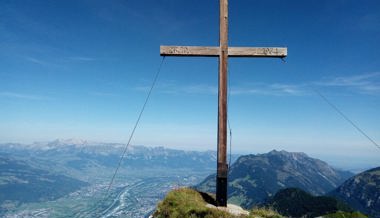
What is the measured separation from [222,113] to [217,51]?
2888 millimetres

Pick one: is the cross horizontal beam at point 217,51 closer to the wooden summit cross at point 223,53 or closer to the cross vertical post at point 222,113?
the wooden summit cross at point 223,53

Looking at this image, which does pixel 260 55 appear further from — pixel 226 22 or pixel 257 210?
pixel 257 210

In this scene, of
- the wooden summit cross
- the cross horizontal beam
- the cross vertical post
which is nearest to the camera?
the cross vertical post

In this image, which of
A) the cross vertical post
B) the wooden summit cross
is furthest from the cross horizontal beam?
the cross vertical post

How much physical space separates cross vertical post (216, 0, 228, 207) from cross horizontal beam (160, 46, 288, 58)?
15.8 inches

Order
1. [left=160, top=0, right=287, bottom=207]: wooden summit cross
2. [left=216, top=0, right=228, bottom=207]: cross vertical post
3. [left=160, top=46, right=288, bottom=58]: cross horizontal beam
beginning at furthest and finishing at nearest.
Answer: [left=160, top=46, right=288, bottom=58]: cross horizontal beam → [left=160, top=0, right=287, bottom=207]: wooden summit cross → [left=216, top=0, right=228, bottom=207]: cross vertical post

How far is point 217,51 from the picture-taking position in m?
14.2

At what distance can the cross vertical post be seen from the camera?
1299cm

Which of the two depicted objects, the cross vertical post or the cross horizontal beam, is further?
the cross horizontal beam

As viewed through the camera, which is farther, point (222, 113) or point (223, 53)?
point (223, 53)

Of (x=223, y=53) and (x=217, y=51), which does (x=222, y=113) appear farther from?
(x=217, y=51)

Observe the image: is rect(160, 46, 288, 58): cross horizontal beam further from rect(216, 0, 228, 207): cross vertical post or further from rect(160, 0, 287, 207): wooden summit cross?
rect(216, 0, 228, 207): cross vertical post

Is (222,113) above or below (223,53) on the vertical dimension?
below

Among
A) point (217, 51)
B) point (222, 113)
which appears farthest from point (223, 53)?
point (222, 113)
